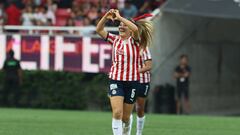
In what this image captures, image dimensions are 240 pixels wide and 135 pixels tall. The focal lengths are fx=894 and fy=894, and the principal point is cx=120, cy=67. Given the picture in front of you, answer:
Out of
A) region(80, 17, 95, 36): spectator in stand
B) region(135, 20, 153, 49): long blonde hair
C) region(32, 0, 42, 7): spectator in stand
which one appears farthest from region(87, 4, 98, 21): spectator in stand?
region(135, 20, 153, 49): long blonde hair

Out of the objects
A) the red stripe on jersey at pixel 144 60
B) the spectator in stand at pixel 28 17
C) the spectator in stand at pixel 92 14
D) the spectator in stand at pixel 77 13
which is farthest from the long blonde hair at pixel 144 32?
the spectator in stand at pixel 28 17

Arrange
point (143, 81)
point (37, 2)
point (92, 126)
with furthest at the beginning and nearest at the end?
point (37, 2) → point (92, 126) → point (143, 81)

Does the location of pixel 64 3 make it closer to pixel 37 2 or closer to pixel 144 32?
pixel 37 2

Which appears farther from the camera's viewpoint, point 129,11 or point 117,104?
point 129,11

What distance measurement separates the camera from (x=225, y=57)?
32.2 metres

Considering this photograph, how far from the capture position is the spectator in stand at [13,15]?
1227 inches

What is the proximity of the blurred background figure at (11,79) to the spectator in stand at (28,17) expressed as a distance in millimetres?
1589

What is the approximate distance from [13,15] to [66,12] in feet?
6.06

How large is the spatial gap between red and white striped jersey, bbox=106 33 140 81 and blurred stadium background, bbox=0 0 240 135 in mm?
14027

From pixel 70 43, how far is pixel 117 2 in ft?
7.59

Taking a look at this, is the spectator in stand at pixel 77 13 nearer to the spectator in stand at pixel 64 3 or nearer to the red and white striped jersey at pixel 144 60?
the spectator in stand at pixel 64 3

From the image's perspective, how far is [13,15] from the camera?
3117cm

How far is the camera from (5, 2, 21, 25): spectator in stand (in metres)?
31.2

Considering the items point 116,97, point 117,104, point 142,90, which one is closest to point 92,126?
point 142,90
